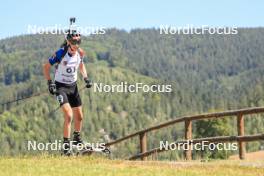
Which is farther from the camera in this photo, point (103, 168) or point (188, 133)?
point (188, 133)

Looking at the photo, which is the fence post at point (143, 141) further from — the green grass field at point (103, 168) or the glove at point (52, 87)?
the glove at point (52, 87)

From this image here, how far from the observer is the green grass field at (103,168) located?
12.0 metres

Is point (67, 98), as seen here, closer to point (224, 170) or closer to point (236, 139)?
point (224, 170)

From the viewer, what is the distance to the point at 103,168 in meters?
12.6

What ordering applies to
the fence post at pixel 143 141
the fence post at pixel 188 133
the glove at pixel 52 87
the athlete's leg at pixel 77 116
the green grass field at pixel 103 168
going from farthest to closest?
the fence post at pixel 143 141 → the fence post at pixel 188 133 → the athlete's leg at pixel 77 116 → the glove at pixel 52 87 → the green grass field at pixel 103 168

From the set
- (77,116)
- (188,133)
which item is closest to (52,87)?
(77,116)

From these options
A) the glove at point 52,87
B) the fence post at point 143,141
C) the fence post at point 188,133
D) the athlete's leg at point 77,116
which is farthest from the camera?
the fence post at point 143,141

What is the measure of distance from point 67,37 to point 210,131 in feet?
246

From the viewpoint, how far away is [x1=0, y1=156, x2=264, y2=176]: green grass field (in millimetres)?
11961

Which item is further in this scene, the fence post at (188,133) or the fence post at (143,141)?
the fence post at (143,141)

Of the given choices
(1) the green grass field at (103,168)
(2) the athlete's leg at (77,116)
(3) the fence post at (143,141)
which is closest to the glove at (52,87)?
(2) the athlete's leg at (77,116)

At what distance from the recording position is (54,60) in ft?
46.8

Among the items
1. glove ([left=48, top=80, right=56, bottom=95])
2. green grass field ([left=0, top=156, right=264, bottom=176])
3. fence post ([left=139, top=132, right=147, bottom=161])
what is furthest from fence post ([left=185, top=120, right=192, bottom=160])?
glove ([left=48, top=80, right=56, bottom=95])

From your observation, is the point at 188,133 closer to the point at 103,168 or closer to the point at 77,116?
the point at 77,116
